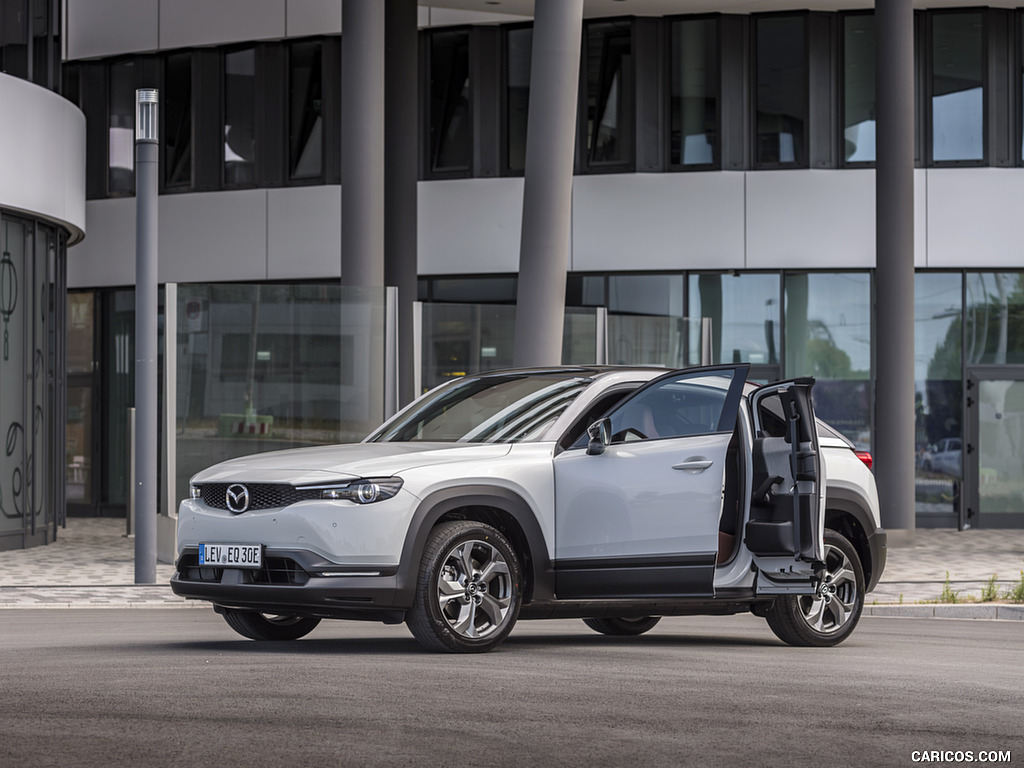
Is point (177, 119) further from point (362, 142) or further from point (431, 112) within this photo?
point (362, 142)

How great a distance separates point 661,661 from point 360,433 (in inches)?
379

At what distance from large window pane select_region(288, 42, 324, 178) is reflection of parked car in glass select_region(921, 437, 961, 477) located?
35.5 ft

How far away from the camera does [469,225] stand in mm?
25078

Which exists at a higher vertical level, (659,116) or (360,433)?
(659,116)

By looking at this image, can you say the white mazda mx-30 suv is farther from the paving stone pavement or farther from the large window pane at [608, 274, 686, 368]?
the large window pane at [608, 274, 686, 368]

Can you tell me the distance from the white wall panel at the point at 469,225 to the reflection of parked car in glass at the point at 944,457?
7.10 metres

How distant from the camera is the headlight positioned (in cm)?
830

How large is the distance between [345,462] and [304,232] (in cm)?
1760

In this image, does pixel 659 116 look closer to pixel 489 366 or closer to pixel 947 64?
pixel 947 64

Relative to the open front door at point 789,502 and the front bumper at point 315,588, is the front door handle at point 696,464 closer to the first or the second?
the open front door at point 789,502

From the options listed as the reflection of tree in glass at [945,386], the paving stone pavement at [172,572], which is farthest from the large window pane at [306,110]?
the reflection of tree in glass at [945,386]

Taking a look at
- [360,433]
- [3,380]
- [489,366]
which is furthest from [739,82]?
[3,380]

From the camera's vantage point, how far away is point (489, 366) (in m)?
19.2

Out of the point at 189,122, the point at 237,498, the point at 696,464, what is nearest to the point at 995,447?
the point at 189,122
